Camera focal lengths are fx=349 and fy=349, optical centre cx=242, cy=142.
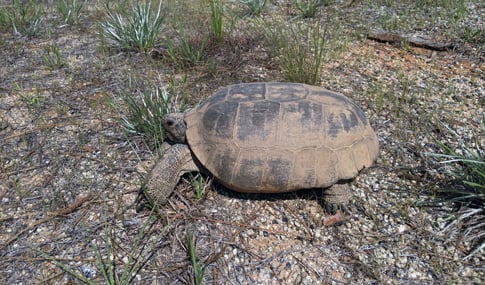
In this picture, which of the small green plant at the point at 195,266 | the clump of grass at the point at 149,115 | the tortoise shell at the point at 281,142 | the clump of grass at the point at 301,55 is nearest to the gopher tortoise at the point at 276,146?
the tortoise shell at the point at 281,142

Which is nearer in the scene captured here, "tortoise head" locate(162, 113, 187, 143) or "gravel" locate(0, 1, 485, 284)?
"gravel" locate(0, 1, 485, 284)

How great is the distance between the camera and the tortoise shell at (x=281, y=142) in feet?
7.75

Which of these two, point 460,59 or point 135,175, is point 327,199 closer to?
point 135,175

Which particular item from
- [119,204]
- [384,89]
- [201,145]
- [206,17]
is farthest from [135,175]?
[206,17]

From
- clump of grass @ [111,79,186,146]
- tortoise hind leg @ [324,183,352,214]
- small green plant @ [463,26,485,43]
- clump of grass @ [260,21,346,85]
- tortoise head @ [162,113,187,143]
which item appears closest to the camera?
tortoise hind leg @ [324,183,352,214]

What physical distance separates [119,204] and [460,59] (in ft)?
13.1

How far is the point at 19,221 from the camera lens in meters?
2.51

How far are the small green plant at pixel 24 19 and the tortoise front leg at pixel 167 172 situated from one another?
147 inches

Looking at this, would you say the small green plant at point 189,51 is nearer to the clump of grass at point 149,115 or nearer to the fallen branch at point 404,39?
the clump of grass at point 149,115

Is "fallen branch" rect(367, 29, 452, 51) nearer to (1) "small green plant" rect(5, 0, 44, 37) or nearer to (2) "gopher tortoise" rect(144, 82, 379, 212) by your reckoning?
(2) "gopher tortoise" rect(144, 82, 379, 212)

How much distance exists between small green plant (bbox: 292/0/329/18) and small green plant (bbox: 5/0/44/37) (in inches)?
151

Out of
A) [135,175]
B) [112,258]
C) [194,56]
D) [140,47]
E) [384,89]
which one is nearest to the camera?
[112,258]

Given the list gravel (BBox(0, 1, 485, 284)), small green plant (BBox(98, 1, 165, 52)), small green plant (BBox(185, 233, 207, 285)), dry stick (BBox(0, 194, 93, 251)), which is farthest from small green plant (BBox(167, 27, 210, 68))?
small green plant (BBox(185, 233, 207, 285))

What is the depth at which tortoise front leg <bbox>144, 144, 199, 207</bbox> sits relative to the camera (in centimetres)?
245
